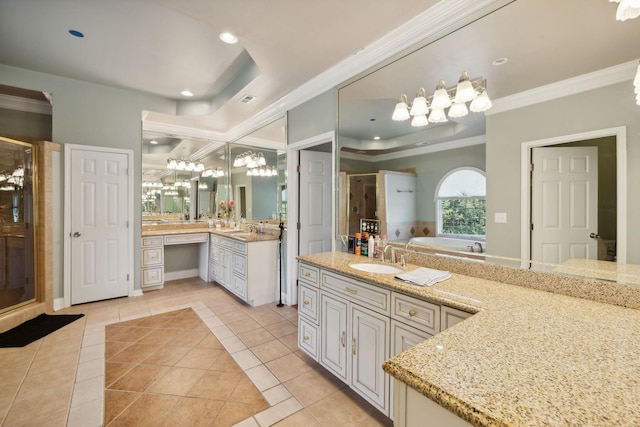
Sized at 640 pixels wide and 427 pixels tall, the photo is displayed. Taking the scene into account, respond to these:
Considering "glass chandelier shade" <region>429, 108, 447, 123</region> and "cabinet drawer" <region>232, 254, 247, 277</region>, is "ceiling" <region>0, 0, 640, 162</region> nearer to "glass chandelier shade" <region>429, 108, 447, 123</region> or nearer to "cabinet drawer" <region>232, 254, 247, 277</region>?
"glass chandelier shade" <region>429, 108, 447, 123</region>

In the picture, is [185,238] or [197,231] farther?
[197,231]

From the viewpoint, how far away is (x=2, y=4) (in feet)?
7.25

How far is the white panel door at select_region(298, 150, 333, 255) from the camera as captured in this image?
3.65m

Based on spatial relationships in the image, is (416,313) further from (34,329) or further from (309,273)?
(34,329)

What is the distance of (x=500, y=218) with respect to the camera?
169 cm

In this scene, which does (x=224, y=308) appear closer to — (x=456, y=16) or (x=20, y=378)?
(x=20, y=378)

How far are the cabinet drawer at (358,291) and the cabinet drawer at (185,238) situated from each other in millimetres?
3186

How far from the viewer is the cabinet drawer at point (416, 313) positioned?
4.57 feet

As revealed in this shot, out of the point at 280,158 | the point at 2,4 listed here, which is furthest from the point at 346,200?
the point at 2,4

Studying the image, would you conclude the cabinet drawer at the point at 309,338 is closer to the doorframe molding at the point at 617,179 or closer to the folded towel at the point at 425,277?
the folded towel at the point at 425,277

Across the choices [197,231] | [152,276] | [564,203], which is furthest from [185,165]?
[564,203]

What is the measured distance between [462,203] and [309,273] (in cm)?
123

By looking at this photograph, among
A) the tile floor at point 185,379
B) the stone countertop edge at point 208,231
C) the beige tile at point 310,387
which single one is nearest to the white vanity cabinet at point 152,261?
the stone countertop edge at point 208,231

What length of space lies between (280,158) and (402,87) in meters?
2.14
